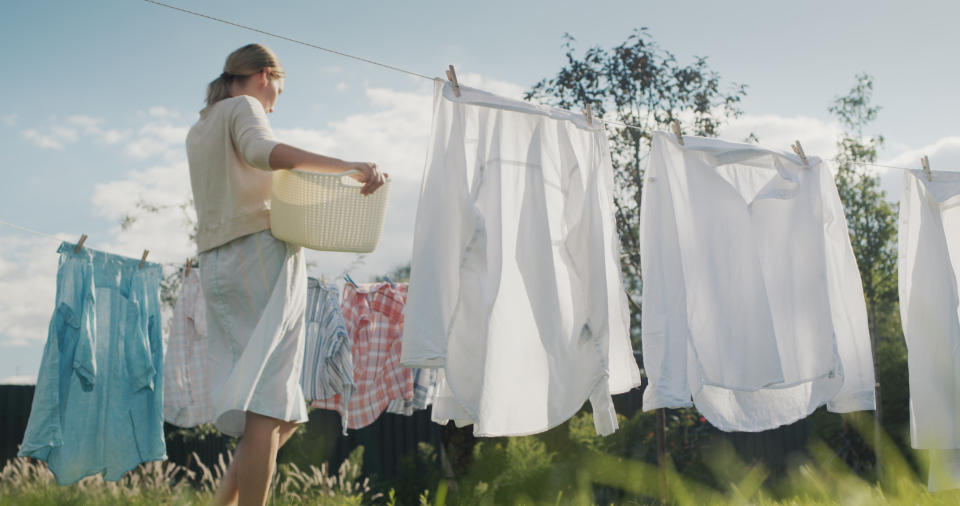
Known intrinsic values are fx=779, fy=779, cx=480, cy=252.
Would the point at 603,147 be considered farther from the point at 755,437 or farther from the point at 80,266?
the point at 755,437

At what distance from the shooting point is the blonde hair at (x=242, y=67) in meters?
1.91

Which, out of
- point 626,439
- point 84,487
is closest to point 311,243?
point 84,487

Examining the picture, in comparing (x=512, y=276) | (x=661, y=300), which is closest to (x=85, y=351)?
(x=512, y=276)

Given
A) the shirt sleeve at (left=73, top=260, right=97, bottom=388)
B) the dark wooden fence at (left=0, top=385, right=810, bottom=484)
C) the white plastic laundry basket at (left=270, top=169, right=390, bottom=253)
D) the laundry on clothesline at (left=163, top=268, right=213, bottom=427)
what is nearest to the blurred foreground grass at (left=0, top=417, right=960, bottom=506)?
the dark wooden fence at (left=0, top=385, right=810, bottom=484)

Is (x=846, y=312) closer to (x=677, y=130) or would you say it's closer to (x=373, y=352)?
(x=677, y=130)

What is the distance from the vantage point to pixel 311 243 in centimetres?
184

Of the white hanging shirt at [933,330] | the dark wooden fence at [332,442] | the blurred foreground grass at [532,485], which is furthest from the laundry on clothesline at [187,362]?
the white hanging shirt at [933,330]

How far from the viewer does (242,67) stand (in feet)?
6.28

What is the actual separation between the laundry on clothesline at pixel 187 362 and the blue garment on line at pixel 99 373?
204mm

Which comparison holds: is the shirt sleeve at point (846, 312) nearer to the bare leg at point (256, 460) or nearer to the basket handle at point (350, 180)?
the basket handle at point (350, 180)

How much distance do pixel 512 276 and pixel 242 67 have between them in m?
1.02

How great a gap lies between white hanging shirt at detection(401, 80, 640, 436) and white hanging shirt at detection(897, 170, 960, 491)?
154 centimetres

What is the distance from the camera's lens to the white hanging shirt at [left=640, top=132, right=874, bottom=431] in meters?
2.71

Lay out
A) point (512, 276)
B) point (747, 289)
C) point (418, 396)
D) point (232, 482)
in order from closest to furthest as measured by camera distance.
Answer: point (232, 482), point (512, 276), point (747, 289), point (418, 396)
